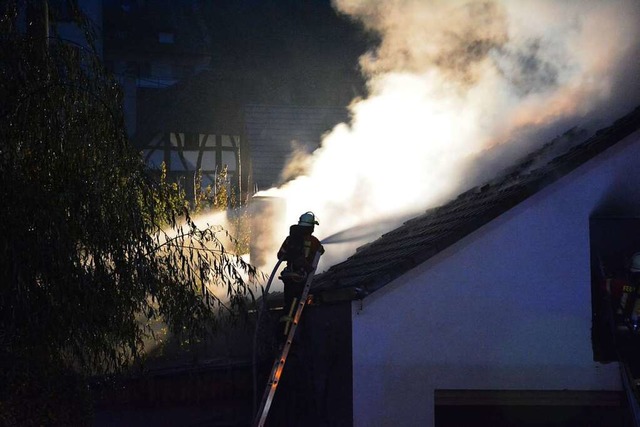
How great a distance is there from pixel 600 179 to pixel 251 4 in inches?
1463

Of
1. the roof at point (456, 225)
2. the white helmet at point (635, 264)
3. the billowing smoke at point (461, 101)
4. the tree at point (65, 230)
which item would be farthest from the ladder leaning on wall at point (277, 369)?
the billowing smoke at point (461, 101)

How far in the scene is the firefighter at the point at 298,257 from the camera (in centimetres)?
959

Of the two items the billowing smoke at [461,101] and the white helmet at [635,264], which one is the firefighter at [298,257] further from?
the billowing smoke at [461,101]

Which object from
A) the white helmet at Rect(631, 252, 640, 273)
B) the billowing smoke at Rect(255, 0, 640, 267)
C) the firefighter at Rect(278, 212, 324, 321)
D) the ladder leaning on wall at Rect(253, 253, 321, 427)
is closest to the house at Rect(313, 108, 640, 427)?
the white helmet at Rect(631, 252, 640, 273)

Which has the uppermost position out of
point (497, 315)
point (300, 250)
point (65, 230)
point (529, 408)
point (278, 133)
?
point (278, 133)

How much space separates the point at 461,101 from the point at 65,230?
11.9 metres

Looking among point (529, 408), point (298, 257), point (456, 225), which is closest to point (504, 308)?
point (456, 225)

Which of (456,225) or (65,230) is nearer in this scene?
(65,230)

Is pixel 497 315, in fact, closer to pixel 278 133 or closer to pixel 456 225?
pixel 456 225

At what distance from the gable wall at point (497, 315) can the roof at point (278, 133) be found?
16.4 metres

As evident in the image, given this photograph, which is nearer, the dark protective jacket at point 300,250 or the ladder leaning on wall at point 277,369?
the ladder leaning on wall at point 277,369

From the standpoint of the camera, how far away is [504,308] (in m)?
8.73

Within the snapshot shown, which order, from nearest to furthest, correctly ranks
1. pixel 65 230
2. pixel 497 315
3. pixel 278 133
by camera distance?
pixel 65 230
pixel 497 315
pixel 278 133

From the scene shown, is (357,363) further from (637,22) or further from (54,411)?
(637,22)
